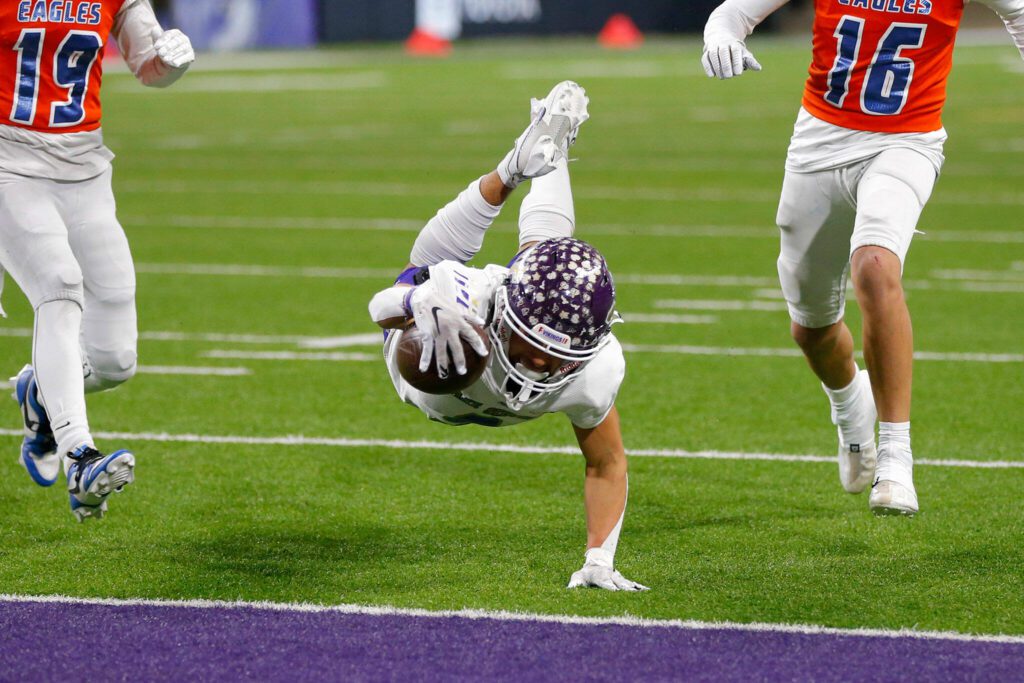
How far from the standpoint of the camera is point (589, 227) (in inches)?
466

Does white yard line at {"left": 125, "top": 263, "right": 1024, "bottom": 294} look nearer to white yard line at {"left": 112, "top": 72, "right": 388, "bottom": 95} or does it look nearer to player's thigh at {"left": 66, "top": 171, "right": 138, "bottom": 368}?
player's thigh at {"left": 66, "top": 171, "right": 138, "bottom": 368}

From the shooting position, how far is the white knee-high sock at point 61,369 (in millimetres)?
4699

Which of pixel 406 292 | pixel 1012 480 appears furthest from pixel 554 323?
pixel 1012 480

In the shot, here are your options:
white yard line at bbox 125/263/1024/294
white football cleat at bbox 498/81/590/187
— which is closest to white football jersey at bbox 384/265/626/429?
white football cleat at bbox 498/81/590/187

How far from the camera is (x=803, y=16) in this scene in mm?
37406

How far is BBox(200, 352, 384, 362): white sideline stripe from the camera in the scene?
7867 mm

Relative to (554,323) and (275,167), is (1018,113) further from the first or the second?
(554,323)

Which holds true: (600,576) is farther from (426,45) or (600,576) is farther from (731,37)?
(426,45)

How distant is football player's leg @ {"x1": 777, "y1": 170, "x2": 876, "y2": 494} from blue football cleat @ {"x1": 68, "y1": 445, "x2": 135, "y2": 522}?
2.27m

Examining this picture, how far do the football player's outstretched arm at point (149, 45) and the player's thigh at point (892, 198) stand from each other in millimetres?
2253

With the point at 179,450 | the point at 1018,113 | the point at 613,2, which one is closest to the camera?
the point at 179,450

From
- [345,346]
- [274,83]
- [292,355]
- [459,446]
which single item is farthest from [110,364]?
[274,83]

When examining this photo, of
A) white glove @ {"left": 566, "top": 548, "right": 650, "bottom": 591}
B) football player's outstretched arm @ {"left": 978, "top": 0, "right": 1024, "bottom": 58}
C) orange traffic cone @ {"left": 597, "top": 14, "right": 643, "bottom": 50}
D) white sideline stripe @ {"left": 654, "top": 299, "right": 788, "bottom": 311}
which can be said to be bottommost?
orange traffic cone @ {"left": 597, "top": 14, "right": 643, "bottom": 50}

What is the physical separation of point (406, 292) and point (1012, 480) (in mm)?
2674
